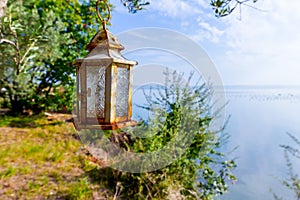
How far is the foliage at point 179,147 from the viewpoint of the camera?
2.40 metres

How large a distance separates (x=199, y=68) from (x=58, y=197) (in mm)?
2051

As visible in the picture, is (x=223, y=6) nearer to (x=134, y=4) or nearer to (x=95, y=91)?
(x=134, y=4)

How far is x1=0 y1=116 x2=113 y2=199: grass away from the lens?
2352 mm

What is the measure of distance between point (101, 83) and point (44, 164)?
7.86 feet

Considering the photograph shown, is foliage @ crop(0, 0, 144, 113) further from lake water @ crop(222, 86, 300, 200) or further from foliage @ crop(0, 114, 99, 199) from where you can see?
lake water @ crop(222, 86, 300, 200)

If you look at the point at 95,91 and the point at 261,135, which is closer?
the point at 95,91

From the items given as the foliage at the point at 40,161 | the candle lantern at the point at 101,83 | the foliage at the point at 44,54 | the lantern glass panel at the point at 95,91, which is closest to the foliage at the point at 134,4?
the candle lantern at the point at 101,83

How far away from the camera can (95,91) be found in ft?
3.85

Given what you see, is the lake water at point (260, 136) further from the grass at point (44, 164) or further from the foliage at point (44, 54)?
the foliage at point (44, 54)

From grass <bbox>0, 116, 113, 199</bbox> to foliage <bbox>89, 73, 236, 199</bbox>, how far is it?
1.34ft

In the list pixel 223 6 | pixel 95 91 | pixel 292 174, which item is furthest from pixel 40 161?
pixel 292 174

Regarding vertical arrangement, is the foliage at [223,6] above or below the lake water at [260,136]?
above

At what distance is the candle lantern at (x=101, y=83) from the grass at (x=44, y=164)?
5.00 feet

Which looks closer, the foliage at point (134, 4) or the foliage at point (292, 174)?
the foliage at point (134, 4)
